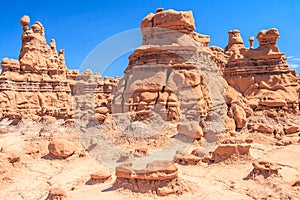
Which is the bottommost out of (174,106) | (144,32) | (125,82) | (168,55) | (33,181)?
(33,181)

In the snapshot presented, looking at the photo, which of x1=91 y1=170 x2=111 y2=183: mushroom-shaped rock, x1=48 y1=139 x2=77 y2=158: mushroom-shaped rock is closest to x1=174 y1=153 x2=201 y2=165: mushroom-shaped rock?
x1=91 y1=170 x2=111 y2=183: mushroom-shaped rock

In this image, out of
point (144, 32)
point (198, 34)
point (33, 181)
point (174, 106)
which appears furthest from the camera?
point (198, 34)

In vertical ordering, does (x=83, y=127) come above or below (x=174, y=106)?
below

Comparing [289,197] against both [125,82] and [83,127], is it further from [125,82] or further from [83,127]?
[83,127]

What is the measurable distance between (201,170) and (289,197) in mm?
3960

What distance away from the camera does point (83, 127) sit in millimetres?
19062

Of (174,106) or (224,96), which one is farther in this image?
(224,96)

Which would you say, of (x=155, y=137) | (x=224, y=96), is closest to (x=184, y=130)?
(x=155, y=137)

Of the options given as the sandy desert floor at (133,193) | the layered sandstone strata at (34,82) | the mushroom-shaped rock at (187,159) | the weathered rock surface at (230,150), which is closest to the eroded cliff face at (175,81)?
the layered sandstone strata at (34,82)

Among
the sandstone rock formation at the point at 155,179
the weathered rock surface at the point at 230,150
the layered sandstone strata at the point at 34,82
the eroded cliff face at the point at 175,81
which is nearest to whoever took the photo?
the sandstone rock formation at the point at 155,179

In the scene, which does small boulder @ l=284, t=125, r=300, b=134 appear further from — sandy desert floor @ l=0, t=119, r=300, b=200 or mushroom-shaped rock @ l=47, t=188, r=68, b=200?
mushroom-shaped rock @ l=47, t=188, r=68, b=200

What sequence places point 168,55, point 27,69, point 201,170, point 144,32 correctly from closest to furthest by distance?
1. point 201,170
2. point 168,55
3. point 144,32
4. point 27,69

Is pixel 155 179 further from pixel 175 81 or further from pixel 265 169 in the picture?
pixel 175 81

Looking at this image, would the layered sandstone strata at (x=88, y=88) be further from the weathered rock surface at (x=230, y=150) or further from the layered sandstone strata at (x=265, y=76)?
the weathered rock surface at (x=230, y=150)
